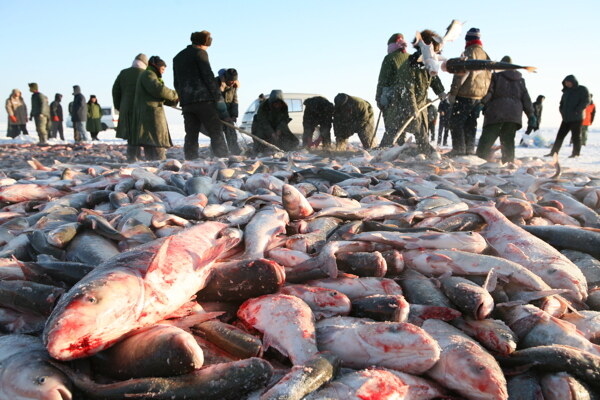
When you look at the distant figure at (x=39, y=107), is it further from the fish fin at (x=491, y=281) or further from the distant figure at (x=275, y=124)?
the fish fin at (x=491, y=281)

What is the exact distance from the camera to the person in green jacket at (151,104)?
8.23 meters

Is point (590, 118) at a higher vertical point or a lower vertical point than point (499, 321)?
higher

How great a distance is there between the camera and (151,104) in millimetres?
8422

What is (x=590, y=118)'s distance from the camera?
1400 cm

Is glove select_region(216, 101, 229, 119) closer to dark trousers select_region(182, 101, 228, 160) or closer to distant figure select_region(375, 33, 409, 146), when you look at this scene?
dark trousers select_region(182, 101, 228, 160)

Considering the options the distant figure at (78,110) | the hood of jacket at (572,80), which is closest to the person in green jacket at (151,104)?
the distant figure at (78,110)

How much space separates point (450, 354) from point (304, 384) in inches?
25.3

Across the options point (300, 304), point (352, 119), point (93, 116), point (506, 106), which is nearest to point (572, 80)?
point (506, 106)

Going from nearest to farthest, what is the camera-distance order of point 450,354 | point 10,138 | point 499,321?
point 450,354
point 499,321
point 10,138

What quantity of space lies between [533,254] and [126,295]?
2516mm

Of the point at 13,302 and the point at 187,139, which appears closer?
the point at 13,302

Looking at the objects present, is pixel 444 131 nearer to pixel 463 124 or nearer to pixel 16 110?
pixel 463 124

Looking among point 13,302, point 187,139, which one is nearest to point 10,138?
point 187,139

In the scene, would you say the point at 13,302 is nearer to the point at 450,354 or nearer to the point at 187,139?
the point at 450,354
